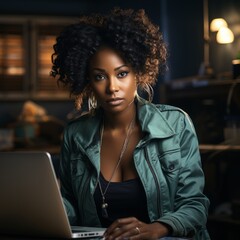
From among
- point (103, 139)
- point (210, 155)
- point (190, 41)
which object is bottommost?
point (210, 155)

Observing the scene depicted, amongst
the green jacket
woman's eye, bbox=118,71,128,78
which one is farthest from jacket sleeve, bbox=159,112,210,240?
woman's eye, bbox=118,71,128,78

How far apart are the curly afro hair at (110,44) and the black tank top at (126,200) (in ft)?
1.18

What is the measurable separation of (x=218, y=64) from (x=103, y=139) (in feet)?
15.0

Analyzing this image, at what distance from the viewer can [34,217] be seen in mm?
1548

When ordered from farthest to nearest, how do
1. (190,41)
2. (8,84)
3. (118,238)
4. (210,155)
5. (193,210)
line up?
(8,84), (190,41), (210,155), (193,210), (118,238)

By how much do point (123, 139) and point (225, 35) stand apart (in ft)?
13.7

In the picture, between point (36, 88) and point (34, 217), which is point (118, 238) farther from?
point (36, 88)

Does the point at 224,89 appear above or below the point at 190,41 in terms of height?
below

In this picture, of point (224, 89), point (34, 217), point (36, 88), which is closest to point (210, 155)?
point (224, 89)

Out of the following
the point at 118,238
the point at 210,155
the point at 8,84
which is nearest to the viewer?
the point at 118,238

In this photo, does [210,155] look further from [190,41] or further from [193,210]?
[190,41]

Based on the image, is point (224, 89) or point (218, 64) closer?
point (224, 89)

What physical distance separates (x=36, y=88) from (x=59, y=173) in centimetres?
642

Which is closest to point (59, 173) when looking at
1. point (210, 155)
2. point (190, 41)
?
point (210, 155)
